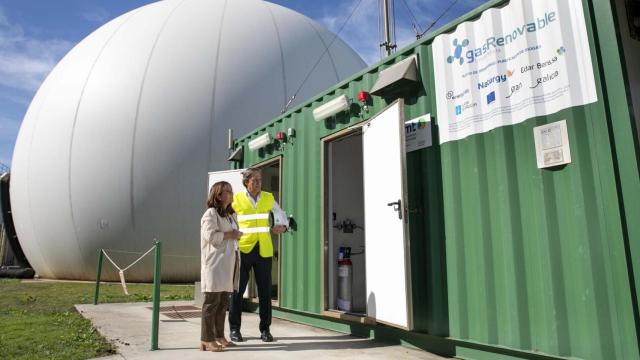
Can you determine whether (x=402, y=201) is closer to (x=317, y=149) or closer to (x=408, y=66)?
(x=408, y=66)

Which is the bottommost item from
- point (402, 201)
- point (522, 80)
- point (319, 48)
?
point (402, 201)

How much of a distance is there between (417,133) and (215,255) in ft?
6.60

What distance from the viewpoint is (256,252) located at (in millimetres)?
4086

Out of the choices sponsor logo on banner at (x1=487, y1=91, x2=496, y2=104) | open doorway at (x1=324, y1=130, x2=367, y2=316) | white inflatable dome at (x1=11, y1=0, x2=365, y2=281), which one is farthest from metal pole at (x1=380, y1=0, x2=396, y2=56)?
sponsor logo on banner at (x1=487, y1=91, x2=496, y2=104)

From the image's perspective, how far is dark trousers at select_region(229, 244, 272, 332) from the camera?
398 cm

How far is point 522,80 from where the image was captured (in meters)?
2.96

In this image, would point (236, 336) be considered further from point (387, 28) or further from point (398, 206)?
point (387, 28)

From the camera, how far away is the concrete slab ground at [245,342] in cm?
338

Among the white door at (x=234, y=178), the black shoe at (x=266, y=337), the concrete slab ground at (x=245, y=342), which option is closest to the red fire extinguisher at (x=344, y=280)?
the concrete slab ground at (x=245, y=342)

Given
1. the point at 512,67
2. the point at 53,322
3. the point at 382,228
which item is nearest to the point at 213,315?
the point at 382,228

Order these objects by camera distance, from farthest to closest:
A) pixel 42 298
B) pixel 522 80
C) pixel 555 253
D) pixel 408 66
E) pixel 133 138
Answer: pixel 133 138, pixel 42 298, pixel 408 66, pixel 522 80, pixel 555 253

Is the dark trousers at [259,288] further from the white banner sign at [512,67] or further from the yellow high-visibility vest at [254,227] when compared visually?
the white banner sign at [512,67]

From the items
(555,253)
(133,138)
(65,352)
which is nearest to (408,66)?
(555,253)

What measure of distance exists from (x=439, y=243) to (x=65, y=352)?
318 cm
